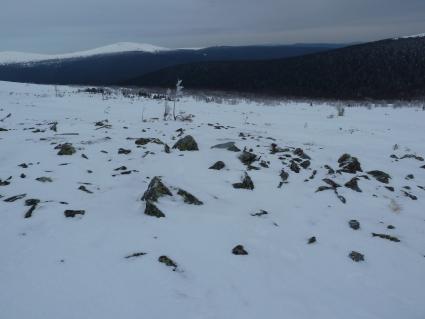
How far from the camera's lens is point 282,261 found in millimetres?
5047

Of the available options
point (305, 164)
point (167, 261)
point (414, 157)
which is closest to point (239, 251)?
point (167, 261)

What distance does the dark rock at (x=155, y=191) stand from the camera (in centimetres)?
620

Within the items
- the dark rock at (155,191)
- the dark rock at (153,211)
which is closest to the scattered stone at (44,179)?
the dark rock at (155,191)

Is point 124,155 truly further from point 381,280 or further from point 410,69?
point 410,69

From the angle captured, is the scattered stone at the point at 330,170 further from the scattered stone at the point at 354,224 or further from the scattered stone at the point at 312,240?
the scattered stone at the point at 312,240

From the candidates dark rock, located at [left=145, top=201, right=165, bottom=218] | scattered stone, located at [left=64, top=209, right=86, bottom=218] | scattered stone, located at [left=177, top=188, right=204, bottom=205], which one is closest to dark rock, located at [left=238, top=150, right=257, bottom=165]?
scattered stone, located at [left=177, top=188, right=204, bottom=205]

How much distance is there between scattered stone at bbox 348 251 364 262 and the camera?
5266 millimetres

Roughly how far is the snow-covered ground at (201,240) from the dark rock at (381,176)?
0.15 meters

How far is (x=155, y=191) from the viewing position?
6355mm

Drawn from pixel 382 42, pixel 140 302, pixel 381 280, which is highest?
pixel 382 42

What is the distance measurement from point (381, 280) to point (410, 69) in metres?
60.8

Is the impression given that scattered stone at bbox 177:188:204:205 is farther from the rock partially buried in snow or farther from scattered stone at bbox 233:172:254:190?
the rock partially buried in snow

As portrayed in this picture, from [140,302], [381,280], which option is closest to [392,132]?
[381,280]

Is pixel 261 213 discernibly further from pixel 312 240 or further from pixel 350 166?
pixel 350 166
